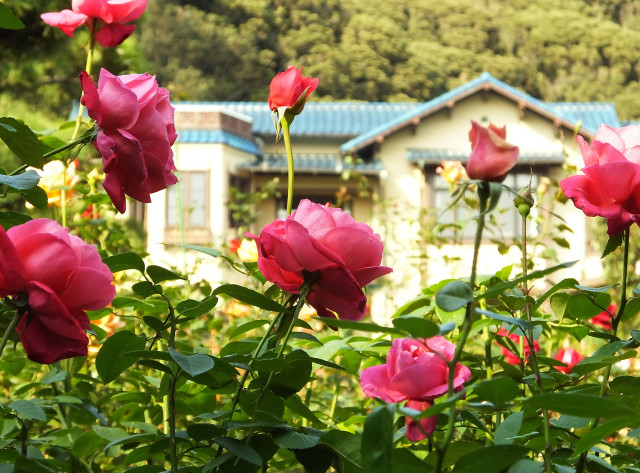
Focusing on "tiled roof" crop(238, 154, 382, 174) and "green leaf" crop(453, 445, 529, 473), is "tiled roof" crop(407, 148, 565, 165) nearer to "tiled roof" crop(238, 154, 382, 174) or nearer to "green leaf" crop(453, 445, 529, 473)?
"tiled roof" crop(238, 154, 382, 174)

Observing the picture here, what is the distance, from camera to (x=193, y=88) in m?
25.0

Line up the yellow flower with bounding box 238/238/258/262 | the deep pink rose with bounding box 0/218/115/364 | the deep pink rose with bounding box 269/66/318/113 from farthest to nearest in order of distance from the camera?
the yellow flower with bounding box 238/238/258/262 → the deep pink rose with bounding box 269/66/318/113 → the deep pink rose with bounding box 0/218/115/364

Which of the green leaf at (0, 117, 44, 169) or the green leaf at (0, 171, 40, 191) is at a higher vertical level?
the green leaf at (0, 117, 44, 169)

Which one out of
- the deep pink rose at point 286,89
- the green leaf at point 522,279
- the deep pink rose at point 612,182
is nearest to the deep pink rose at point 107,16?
the deep pink rose at point 286,89

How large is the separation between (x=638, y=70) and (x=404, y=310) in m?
30.6

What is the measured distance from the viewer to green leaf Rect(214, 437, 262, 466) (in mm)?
477

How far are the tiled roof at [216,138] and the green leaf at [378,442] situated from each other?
13060mm

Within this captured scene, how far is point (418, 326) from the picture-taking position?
40 cm

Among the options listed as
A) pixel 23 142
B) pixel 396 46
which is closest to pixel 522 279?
pixel 23 142

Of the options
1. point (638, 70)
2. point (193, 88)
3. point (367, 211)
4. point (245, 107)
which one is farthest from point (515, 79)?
point (367, 211)

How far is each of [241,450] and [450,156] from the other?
12.4 metres

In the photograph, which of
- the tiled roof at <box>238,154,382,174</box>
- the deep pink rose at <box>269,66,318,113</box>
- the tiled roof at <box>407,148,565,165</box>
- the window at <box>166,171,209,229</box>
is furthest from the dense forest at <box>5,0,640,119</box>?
the deep pink rose at <box>269,66,318,113</box>

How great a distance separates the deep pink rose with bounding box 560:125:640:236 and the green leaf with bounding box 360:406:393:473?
29 centimetres

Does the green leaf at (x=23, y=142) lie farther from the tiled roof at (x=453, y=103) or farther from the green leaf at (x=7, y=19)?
the tiled roof at (x=453, y=103)
